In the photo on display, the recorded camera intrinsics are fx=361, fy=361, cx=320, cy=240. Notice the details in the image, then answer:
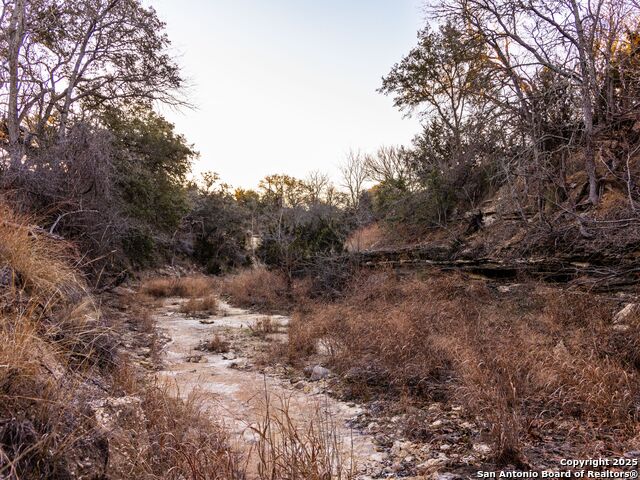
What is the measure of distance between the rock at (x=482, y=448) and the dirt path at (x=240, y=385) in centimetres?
69

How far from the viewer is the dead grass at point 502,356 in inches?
111

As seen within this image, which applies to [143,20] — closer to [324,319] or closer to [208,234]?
[324,319]

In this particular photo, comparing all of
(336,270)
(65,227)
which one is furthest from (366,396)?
(336,270)

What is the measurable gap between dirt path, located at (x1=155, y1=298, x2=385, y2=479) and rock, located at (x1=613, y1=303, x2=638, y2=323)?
12.6 feet

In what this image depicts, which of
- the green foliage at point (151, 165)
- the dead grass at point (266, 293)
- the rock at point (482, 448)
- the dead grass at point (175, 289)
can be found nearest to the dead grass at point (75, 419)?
the rock at point (482, 448)

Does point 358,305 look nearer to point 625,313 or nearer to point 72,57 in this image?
point 625,313

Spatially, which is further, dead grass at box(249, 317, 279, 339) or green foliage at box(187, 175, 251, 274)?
green foliage at box(187, 175, 251, 274)

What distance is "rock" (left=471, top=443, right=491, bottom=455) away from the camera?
8.24ft

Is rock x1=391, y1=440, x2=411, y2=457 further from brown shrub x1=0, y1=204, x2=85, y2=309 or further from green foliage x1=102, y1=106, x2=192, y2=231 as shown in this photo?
green foliage x1=102, y1=106, x2=192, y2=231

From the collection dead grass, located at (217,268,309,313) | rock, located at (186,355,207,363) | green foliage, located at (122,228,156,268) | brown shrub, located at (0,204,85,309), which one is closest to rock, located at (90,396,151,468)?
brown shrub, located at (0,204,85,309)

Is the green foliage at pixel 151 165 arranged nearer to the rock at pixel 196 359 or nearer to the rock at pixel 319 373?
the rock at pixel 196 359

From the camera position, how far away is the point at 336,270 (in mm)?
11453

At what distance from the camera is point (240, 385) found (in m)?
4.59

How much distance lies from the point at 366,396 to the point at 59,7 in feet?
42.3
